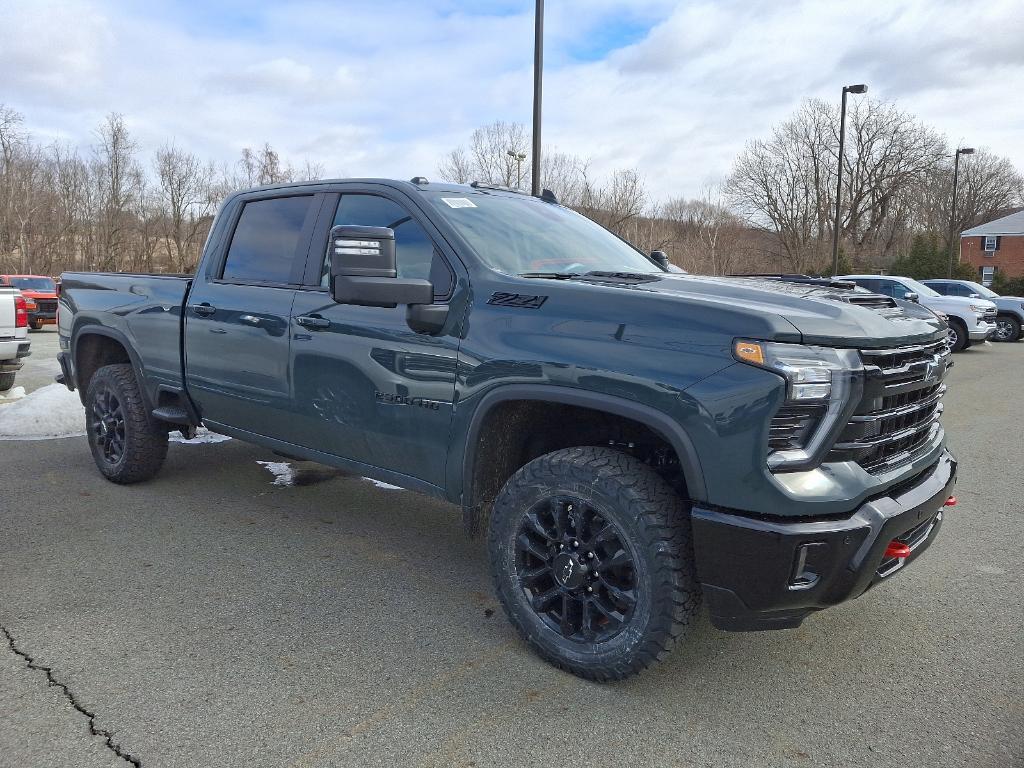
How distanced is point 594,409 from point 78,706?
6.74 feet

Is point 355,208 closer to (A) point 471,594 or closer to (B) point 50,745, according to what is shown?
(A) point 471,594

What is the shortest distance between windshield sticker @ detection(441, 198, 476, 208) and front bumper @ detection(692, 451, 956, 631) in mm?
1891

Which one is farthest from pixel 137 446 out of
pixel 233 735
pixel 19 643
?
pixel 233 735

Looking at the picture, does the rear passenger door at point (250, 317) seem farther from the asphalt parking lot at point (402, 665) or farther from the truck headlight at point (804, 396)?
the truck headlight at point (804, 396)

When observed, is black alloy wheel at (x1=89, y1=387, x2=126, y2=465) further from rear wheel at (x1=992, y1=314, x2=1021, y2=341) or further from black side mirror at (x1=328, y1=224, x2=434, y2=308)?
rear wheel at (x1=992, y1=314, x2=1021, y2=341)

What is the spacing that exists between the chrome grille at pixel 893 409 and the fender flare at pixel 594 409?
441mm

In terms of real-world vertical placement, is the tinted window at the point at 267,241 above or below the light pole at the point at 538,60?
below

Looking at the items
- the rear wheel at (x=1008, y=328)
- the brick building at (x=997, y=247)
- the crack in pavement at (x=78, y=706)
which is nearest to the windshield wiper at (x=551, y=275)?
the crack in pavement at (x=78, y=706)

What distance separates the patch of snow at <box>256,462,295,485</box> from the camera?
5.63 metres

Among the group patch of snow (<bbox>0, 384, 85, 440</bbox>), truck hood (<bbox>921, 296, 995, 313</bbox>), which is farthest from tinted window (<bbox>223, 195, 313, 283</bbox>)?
truck hood (<bbox>921, 296, 995, 313</bbox>)

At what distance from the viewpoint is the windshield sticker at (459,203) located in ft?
12.1

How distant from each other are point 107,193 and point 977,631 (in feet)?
164

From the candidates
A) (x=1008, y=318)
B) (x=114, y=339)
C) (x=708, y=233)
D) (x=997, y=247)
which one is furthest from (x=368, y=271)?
(x=997, y=247)

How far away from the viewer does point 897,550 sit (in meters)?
2.72
